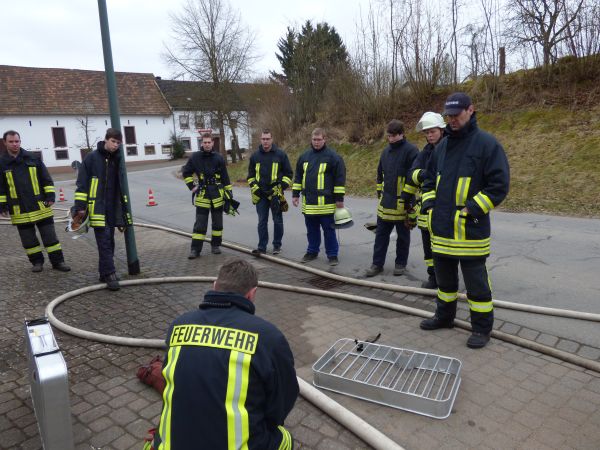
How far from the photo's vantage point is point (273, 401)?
209 centimetres

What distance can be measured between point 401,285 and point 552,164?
8994 millimetres

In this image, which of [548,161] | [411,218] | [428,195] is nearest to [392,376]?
[428,195]

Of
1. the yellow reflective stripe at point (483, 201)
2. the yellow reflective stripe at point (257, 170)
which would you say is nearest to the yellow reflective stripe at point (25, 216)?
the yellow reflective stripe at point (257, 170)

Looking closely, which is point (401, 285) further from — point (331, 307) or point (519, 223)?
point (519, 223)

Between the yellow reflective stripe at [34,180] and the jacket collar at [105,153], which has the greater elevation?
the jacket collar at [105,153]

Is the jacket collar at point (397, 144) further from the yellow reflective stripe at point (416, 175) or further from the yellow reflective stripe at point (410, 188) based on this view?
the yellow reflective stripe at point (416, 175)

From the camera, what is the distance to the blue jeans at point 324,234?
270 inches

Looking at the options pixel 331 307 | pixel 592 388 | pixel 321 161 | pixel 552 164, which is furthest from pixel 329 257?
pixel 552 164

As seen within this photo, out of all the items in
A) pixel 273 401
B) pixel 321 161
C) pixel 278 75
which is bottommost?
pixel 273 401

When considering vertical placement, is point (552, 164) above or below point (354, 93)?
below

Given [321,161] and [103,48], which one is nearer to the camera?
[103,48]

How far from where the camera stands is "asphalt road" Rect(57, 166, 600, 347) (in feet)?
15.8

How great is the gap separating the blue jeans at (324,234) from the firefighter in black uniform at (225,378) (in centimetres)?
474

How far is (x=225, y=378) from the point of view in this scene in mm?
1897
